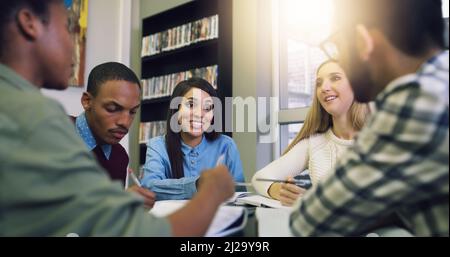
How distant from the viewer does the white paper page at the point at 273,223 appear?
0.66 metres

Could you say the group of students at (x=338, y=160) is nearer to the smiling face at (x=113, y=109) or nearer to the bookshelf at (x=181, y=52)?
the smiling face at (x=113, y=109)

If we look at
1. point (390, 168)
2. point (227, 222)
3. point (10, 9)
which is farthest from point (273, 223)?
point (10, 9)

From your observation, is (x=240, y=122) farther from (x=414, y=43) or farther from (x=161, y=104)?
(x=414, y=43)

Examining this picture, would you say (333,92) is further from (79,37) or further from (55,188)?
(79,37)

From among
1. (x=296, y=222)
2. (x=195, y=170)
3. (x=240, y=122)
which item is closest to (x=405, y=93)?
(x=296, y=222)

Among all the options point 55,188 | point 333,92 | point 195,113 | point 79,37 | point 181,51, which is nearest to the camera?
point 55,188

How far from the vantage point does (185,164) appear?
5.39 feet

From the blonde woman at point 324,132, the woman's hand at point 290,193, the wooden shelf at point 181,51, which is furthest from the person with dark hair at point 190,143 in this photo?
the wooden shelf at point 181,51

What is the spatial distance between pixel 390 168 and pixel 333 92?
1.08m

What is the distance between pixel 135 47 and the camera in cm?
359

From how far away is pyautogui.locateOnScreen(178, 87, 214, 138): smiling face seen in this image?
1.71 metres

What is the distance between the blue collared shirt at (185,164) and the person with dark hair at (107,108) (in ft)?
0.56

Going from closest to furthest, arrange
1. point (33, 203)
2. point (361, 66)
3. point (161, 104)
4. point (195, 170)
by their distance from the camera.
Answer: point (33, 203) → point (361, 66) → point (195, 170) → point (161, 104)
